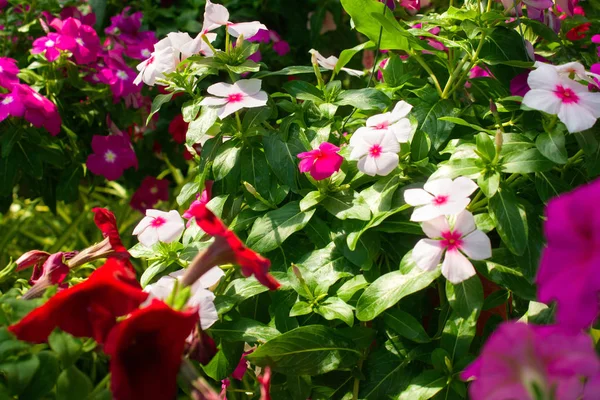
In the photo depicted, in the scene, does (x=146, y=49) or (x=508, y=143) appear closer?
(x=508, y=143)

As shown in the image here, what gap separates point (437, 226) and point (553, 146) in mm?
233

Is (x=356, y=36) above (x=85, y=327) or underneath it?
underneath

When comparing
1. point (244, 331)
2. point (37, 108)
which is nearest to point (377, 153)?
point (244, 331)

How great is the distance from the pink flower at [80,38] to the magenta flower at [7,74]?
19 centimetres

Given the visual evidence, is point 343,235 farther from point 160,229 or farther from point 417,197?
point 160,229

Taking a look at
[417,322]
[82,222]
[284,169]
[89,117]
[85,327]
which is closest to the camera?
[85,327]

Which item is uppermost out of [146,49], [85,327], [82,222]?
[85,327]

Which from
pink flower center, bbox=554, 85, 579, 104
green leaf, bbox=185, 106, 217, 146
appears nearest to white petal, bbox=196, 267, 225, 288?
green leaf, bbox=185, 106, 217, 146

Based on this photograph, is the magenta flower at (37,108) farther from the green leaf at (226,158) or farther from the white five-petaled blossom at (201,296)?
the white five-petaled blossom at (201,296)

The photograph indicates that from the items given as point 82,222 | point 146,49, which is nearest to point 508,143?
point 146,49

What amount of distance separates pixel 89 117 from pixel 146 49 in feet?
0.83

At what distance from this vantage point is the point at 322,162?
1.10 meters

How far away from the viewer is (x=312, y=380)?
45.7 inches

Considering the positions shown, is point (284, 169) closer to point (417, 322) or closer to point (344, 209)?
point (344, 209)
